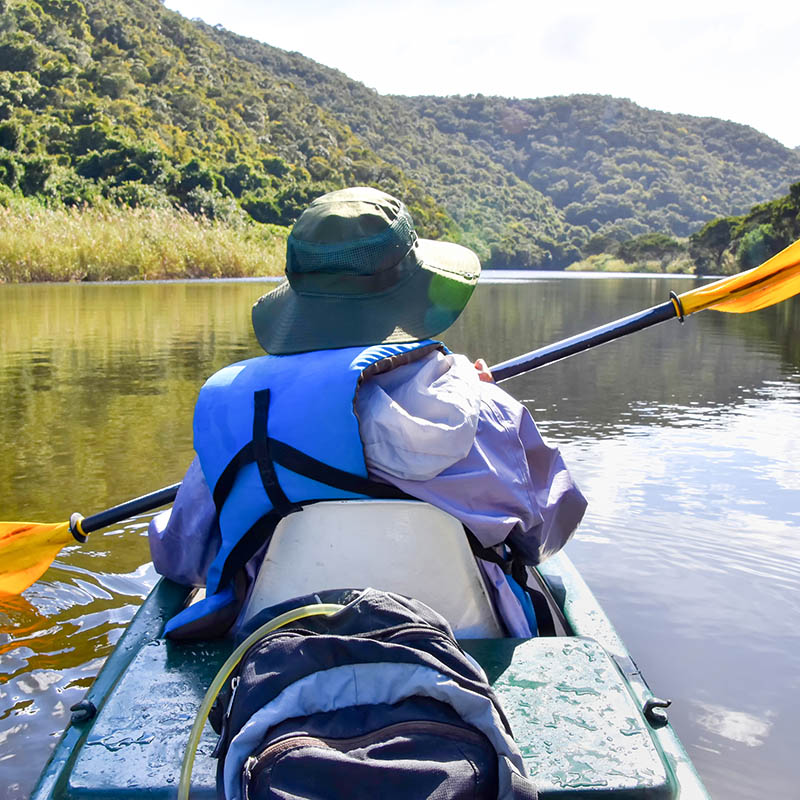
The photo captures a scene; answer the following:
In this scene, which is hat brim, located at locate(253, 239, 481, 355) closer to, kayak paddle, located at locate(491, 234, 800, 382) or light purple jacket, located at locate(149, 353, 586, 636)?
light purple jacket, located at locate(149, 353, 586, 636)

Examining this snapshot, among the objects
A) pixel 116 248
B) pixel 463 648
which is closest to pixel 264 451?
pixel 463 648

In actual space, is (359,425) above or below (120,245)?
below

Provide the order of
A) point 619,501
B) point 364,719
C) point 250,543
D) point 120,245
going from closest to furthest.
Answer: point 364,719 < point 250,543 < point 619,501 < point 120,245

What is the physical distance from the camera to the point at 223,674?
123 centimetres

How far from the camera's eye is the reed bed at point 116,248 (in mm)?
17406

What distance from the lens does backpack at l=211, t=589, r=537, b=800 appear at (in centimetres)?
108

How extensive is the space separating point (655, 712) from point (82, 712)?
1033 millimetres

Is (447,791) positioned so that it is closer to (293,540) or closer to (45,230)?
(293,540)

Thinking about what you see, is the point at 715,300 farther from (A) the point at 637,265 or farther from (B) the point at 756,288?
(A) the point at 637,265

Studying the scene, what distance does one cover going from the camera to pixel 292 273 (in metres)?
1.75

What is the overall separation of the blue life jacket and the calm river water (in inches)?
44.6

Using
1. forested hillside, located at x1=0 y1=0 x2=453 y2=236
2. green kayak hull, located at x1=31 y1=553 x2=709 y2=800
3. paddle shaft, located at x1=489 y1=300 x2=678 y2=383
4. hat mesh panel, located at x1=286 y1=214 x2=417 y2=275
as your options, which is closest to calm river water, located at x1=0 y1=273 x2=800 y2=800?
green kayak hull, located at x1=31 y1=553 x2=709 y2=800

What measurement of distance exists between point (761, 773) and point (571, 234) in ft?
326

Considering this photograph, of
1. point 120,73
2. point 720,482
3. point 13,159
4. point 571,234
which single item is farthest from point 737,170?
point 720,482
